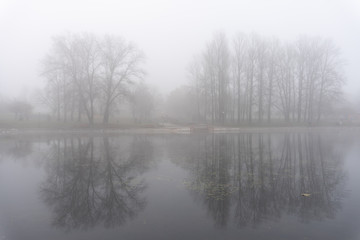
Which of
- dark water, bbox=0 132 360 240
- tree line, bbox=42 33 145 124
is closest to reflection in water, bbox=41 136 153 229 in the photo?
dark water, bbox=0 132 360 240

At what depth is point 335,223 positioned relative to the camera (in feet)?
15.0

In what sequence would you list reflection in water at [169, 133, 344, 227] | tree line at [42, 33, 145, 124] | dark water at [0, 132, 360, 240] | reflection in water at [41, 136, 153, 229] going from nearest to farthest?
dark water at [0, 132, 360, 240] < reflection in water at [41, 136, 153, 229] < reflection in water at [169, 133, 344, 227] < tree line at [42, 33, 145, 124]

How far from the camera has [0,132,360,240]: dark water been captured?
4.35 meters

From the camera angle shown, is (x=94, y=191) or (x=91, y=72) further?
(x=91, y=72)

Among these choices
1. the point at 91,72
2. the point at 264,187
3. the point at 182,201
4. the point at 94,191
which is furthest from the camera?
the point at 91,72

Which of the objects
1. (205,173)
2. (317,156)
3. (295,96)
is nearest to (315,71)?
(295,96)

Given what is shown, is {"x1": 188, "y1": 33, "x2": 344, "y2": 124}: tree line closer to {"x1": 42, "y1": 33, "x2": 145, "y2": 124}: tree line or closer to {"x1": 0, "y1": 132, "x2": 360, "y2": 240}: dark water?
{"x1": 42, "y1": 33, "x2": 145, "y2": 124}: tree line

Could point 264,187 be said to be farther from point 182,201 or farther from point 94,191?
point 94,191

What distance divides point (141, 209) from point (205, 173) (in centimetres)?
351

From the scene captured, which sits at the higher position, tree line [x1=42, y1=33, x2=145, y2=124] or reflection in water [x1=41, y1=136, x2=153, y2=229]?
tree line [x1=42, y1=33, x2=145, y2=124]

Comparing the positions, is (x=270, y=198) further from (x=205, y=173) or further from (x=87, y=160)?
(x=87, y=160)

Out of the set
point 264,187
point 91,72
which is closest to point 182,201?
point 264,187

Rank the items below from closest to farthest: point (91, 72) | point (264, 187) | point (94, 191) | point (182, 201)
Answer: point (182, 201) < point (94, 191) < point (264, 187) < point (91, 72)

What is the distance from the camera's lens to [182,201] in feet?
19.1
